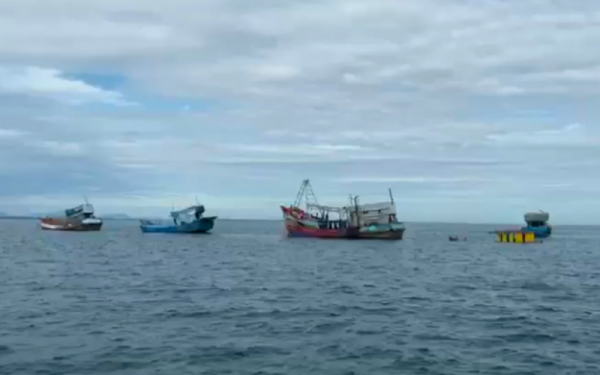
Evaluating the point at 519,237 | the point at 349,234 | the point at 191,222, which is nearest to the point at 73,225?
the point at 191,222

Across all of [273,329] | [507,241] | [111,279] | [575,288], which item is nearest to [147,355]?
[273,329]

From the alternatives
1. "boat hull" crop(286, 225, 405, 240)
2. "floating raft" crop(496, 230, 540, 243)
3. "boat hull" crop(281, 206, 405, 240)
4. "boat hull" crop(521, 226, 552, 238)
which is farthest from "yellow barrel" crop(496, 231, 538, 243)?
"boat hull" crop(286, 225, 405, 240)

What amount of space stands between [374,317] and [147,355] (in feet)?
40.6

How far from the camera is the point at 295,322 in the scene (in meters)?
32.3

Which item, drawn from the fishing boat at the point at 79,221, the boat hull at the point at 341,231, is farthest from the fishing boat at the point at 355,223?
the fishing boat at the point at 79,221

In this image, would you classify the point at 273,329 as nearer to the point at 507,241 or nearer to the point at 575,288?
the point at 575,288

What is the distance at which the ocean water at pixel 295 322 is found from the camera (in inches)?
957

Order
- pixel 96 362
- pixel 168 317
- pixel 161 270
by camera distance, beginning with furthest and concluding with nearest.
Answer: pixel 161 270, pixel 168 317, pixel 96 362

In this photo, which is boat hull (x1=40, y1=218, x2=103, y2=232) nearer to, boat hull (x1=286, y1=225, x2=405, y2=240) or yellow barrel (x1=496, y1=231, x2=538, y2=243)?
boat hull (x1=286, y1=225, x2=405, y2=240)

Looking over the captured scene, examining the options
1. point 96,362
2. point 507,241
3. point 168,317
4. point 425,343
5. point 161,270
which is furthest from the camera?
point 507,241

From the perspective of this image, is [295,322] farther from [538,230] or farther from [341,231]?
[538,230]

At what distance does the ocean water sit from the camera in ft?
79.7

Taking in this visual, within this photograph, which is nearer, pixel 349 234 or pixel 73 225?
pixel 349 234

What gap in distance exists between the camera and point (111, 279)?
51406mm
